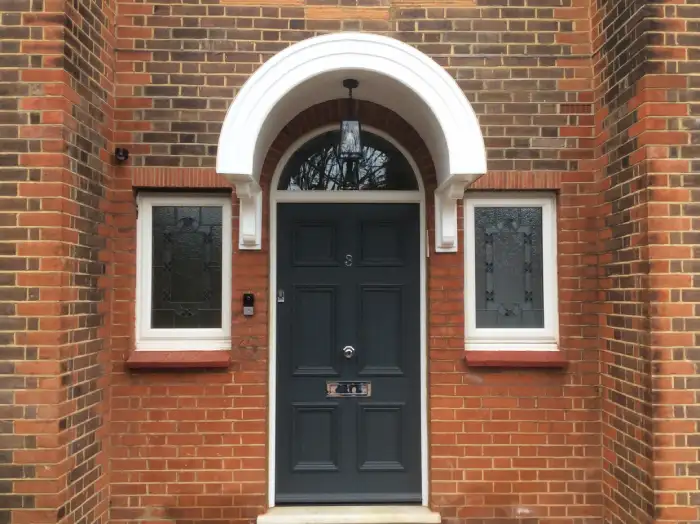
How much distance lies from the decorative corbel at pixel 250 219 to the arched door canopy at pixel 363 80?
0.04 m

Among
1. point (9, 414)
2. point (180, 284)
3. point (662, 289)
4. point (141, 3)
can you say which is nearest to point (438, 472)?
point (662, 289)

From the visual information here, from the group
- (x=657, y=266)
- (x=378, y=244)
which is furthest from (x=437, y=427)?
(x=657, y=266)

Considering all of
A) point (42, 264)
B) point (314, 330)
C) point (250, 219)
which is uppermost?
point (250, 219)

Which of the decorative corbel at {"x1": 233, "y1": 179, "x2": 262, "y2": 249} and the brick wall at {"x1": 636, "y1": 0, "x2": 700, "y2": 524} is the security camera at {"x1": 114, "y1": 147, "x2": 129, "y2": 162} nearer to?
the decorative corbel at {"x1": 233, "y1": 179, "x2": 262, "y2": 249}

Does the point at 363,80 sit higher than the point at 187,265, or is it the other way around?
the point at 363,80

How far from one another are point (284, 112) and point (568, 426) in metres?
3.00

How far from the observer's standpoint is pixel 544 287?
4227mm

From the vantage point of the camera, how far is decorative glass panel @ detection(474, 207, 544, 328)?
13.9ft

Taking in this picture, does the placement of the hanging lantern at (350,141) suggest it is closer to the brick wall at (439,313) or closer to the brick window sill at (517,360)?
the brick wall at (439,313)

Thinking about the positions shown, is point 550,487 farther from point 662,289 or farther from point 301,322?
point 301,322

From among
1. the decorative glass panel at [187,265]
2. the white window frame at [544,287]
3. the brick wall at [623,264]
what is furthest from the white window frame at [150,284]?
the brick wall at [623,264]

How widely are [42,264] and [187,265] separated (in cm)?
107

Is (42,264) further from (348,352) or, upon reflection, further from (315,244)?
(348,352)

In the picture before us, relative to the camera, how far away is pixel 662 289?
11.2 ft
